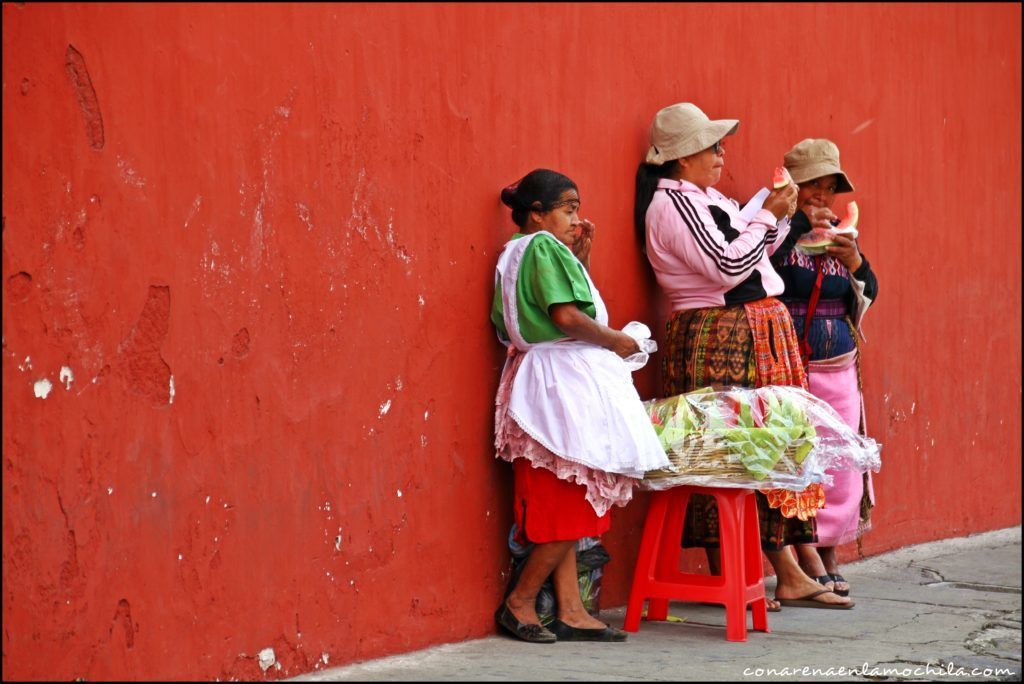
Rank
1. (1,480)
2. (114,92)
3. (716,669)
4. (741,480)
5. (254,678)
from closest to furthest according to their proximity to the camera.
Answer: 1. (1,480)
2. (114,92)
3. (254,678)
4. (716,669)
5. (741,480)

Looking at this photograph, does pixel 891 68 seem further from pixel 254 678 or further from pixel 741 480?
pixel 254 678

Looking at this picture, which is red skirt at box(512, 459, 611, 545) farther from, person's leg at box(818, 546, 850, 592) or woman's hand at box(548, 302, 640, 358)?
person's leg at box(818, 546, 850, 592)

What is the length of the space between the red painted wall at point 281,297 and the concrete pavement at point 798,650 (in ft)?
0.77

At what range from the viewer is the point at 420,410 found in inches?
185

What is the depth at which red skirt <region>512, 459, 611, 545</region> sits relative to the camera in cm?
484

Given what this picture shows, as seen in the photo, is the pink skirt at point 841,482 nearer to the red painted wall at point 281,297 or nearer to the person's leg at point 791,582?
the person's leg at point 791,582

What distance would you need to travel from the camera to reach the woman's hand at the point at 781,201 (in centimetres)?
568

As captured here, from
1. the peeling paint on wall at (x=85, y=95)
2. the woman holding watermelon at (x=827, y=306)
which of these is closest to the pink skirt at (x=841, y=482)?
the woman holding watermelon at (x=827, y=306)

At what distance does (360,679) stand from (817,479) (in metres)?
1.80

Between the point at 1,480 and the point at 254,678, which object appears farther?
the point at 254,678

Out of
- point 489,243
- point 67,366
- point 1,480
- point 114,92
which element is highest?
point 114,92

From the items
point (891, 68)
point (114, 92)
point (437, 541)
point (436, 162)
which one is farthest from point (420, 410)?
point (891, 68)

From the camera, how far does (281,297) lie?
416 cm

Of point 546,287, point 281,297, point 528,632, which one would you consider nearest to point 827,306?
point 546,287
